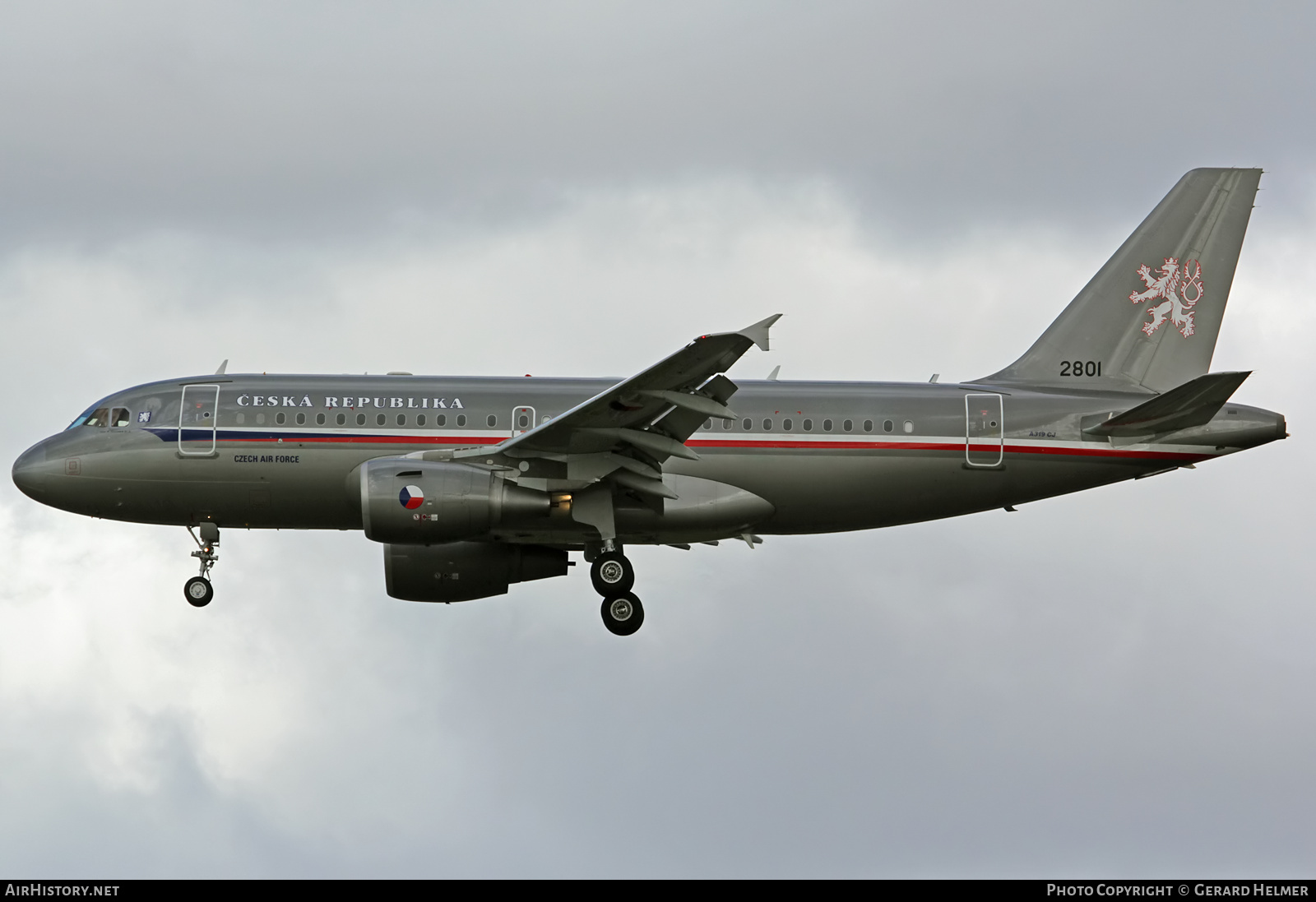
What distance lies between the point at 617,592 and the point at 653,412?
441 centimetres

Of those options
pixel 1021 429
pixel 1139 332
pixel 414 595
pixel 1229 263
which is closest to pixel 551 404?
pixel 414 595

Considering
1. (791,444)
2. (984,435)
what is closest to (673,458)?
(791,444)

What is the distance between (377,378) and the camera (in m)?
33.5

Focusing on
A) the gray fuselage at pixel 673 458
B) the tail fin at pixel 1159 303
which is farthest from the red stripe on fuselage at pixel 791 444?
the tail fin at pixel 1159 303

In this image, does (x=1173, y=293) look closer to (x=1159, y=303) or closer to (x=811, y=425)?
(x=1159, y=303)

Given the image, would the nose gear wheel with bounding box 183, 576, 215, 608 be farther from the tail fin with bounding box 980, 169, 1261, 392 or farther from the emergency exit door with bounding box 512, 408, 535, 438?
the tail fin with bounding box 980, 169, 1261, 392

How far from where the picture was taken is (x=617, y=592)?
32750 millimetres

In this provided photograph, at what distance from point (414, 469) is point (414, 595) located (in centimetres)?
537

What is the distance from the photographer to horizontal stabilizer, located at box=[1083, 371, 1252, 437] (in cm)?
3080

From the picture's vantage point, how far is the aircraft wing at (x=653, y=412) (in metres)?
27.8

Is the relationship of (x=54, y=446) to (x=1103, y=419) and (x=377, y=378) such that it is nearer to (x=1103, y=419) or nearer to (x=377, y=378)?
(x=377, y=378)

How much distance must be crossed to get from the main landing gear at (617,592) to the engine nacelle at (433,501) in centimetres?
235

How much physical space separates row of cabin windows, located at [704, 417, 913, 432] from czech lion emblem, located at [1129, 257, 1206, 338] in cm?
638

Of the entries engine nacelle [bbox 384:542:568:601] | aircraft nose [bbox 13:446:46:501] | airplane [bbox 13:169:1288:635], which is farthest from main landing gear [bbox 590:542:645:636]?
aircraft nose [bbox 13:446:46:501]
